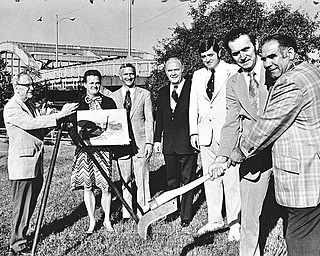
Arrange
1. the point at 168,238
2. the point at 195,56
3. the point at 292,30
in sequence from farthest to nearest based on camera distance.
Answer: the point at 195,56 < the point at 292,30 < the point at 168,238

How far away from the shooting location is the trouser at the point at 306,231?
3.72 metres

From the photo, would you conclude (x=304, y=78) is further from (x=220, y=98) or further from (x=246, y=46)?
(x=220, y=98)

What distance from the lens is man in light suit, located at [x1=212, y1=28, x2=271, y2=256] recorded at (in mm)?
4633

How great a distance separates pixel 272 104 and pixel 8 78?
33.6 meters

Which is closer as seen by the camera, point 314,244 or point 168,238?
point 314,244

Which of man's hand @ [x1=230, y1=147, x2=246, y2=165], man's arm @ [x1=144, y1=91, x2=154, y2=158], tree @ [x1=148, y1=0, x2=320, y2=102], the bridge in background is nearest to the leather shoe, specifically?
man's arm @ [x1=144, y1=91, x2=154, y2=158]

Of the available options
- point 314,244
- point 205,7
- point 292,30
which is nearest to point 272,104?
point 314,244

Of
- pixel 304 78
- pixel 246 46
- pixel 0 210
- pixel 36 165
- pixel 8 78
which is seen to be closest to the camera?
pixel 304 78

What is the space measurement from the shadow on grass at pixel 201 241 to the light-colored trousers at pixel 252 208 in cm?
101

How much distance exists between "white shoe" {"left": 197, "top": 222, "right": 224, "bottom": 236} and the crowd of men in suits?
0.01 meters

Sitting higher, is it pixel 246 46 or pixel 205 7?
pixel 205 7

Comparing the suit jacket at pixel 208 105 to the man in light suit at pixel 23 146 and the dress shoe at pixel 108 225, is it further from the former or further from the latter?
the man in light suit at pixel 23 146

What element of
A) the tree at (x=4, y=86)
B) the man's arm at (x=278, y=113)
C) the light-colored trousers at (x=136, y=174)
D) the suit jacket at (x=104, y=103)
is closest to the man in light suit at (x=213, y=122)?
the light-colored trousers at (x=136, y=174)

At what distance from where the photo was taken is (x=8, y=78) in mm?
35250
